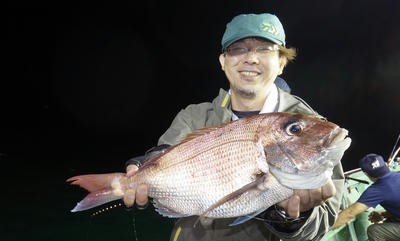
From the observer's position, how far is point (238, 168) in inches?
75.5

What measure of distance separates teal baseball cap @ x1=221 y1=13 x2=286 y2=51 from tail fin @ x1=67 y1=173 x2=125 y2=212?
1.50 m

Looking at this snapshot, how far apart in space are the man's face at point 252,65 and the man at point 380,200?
145 inches

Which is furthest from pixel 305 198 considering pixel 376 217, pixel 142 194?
pixel 376 217

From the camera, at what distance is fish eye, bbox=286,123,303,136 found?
191 centimetres

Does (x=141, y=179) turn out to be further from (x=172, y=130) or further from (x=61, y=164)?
(x=61, y=164)

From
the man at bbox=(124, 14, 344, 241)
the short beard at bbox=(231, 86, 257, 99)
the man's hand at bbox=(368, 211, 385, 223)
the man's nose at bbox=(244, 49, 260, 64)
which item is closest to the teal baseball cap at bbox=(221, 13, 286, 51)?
the man at bbox=(124, 14, 344, 241)

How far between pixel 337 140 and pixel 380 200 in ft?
14.1

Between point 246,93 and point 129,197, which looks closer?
point 129,197

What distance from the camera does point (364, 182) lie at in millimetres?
6855

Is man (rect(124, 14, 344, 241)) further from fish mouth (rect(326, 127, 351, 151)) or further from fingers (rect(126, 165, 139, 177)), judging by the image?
fish mouth (rect(326, 127, 351, 151))

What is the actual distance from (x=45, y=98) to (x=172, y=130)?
233 feet

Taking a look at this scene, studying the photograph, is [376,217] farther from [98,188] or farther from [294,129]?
[98,188]

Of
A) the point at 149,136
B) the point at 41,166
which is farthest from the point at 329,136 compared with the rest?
the point at 149,136

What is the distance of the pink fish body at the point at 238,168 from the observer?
71.5 inches
